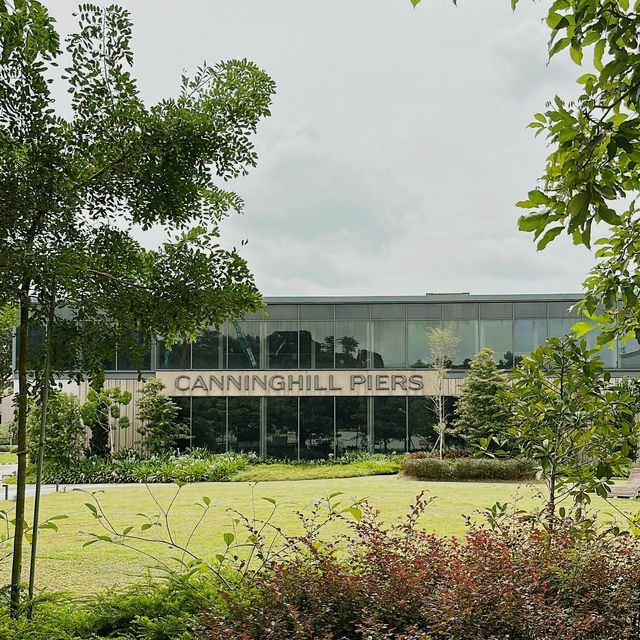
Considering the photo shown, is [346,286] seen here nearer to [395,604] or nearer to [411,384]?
[411,384]

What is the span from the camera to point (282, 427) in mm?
23688

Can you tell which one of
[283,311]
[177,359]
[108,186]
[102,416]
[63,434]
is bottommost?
[63,434]

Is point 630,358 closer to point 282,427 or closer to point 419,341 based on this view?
point 419,341

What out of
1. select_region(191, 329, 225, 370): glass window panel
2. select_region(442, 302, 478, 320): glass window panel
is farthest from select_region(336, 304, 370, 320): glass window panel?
select_region(191, 329, 225, 370): glass window panel

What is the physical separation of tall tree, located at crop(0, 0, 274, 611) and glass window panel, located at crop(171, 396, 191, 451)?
1877 cm

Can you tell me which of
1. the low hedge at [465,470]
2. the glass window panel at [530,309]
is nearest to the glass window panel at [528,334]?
the glass window panel at [530,309]

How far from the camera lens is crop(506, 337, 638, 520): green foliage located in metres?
3.85

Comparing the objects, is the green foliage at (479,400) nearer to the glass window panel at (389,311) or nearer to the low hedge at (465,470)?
the low hedge at (465,470)

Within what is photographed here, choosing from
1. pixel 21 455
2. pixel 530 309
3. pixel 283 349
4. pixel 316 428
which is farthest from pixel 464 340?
pixel 21 455

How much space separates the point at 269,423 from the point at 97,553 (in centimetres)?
1380

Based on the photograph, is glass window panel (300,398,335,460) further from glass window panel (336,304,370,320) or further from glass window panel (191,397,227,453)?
glass window panel (336,304,370,320)

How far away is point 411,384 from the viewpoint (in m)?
23.5

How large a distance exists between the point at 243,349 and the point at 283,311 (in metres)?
1.79

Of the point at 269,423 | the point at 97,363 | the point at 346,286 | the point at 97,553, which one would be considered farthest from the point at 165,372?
the point at 97,363
